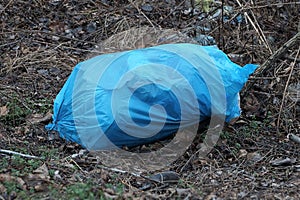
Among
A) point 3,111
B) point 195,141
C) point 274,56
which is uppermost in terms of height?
point 274,56

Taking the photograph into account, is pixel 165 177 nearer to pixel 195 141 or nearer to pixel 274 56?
pixel 195 141

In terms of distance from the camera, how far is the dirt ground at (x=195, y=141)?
10.9 ft

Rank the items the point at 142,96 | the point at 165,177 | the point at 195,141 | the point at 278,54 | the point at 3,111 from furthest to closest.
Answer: the point at 278,54
the point at 3,111
the point at 195,141
the point at 142,96
the point at 165,177

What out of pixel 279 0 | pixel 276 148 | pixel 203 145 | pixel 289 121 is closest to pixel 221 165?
pixel 203 145

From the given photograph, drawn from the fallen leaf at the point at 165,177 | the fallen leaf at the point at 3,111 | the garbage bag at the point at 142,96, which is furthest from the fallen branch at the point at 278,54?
the fallen leaf at the point at 3,111

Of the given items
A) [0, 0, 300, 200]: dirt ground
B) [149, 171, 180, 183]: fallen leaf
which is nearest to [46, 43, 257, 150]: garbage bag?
[0, 0, 300, 200]: dirt ground

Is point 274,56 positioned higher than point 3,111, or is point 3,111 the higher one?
point 274,56

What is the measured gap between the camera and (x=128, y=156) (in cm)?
380

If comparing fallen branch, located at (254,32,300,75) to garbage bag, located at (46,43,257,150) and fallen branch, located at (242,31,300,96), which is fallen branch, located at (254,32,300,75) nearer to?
fallen branch, located at (242,31,300,96)

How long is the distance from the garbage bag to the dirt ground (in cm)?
19

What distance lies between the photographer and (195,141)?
398cm

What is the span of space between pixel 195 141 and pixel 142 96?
53cm

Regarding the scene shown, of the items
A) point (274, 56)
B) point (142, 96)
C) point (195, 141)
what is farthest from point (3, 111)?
point (274, 56)

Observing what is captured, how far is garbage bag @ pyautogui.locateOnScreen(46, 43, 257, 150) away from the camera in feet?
12.3
